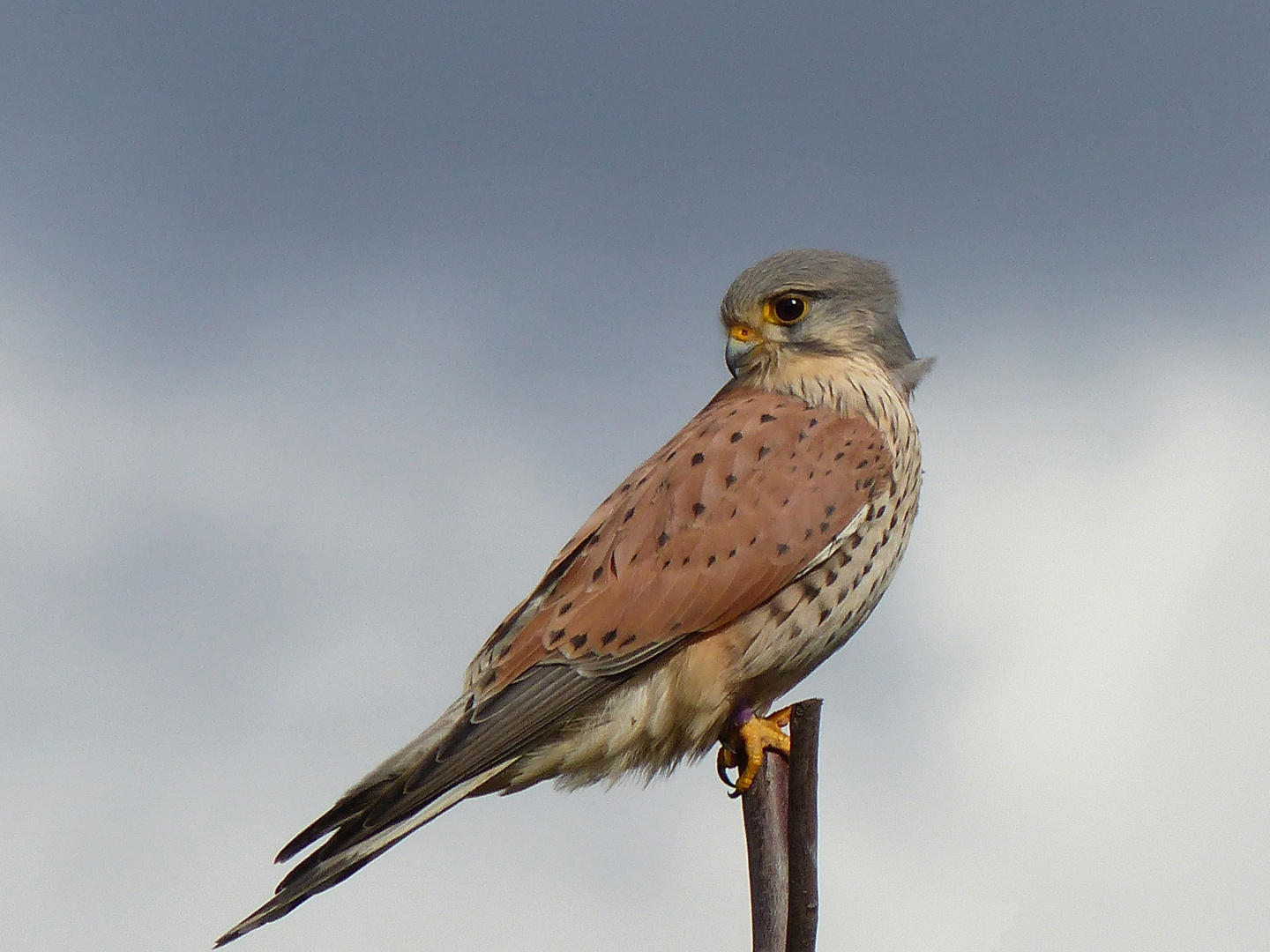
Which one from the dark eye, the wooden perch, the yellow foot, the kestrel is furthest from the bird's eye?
the wooden perch

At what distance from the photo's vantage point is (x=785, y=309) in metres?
4.24

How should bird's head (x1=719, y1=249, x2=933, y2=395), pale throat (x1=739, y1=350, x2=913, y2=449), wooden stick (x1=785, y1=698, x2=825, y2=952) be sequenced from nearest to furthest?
wooden stick (x1=785, y1=698, x2=825, y2=952)
pale throat (x1=739, y1=350, x2=913, y2=449)
bird's head (x1=719, y1=249, x2=933, y2=395)

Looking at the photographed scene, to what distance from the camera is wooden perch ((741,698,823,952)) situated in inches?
118

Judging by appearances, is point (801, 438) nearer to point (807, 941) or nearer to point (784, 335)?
point (784, 335)

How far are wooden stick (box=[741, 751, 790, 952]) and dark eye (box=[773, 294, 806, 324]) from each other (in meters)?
1.56

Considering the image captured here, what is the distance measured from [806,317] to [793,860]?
1832 mm

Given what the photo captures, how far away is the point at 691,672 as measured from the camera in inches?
140

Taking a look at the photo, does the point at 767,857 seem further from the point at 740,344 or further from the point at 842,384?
the point at 740,344

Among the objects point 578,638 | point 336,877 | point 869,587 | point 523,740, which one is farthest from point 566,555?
point 336,877

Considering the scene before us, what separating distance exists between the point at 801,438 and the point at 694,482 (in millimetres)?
356

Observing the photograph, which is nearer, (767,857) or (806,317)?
(767,857)

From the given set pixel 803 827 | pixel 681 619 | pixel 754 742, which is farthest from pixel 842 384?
pixel 803 827

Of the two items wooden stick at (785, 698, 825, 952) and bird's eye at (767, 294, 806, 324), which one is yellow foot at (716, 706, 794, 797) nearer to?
wooden stick at (785, 698, 825, 952)

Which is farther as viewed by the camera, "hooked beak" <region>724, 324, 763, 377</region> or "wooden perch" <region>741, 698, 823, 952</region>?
"hooked beak" <region>724, 324, 763, 377</region>
